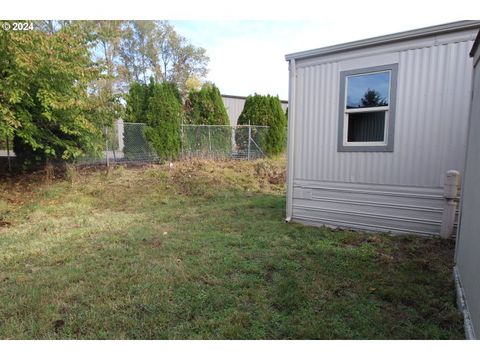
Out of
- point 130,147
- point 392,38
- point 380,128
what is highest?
point 392,38

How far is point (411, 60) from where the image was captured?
154 inches

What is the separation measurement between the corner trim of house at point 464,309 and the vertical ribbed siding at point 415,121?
5.33 feet

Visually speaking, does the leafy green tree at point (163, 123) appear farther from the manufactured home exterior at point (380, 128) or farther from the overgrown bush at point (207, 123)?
the manufactured home exterior at point (380, 128)

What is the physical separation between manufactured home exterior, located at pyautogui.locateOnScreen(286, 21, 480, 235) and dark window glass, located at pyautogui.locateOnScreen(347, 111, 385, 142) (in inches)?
0.5

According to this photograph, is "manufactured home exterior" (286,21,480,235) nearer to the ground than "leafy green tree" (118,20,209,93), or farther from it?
nearer to the ground

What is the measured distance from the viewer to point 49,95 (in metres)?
5.96

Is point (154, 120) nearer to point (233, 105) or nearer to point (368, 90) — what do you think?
point (368, 90)

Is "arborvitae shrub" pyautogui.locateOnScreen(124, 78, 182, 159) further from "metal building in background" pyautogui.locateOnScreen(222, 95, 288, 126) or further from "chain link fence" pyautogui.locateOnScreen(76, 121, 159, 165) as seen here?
"metal building in background" pyautogui.locateOnScreen(222, 95, 288, 126)

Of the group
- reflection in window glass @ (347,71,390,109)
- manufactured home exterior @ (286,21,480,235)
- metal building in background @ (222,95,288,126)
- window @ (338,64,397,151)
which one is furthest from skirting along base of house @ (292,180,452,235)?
metal building in background @ (222,95,288,126)

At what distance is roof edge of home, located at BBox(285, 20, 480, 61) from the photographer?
351 cm

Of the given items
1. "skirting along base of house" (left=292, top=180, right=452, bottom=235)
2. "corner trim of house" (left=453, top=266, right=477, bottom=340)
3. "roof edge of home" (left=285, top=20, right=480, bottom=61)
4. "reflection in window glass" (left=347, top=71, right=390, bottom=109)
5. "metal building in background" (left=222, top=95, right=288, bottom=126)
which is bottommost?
"corner trim of house" (left=453, top=266, right=477, bottom=340)

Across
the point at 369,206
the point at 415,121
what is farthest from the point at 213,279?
the point at 415,121

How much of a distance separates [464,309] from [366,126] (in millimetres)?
2840

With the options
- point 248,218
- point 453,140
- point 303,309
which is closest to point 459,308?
point 303,309
